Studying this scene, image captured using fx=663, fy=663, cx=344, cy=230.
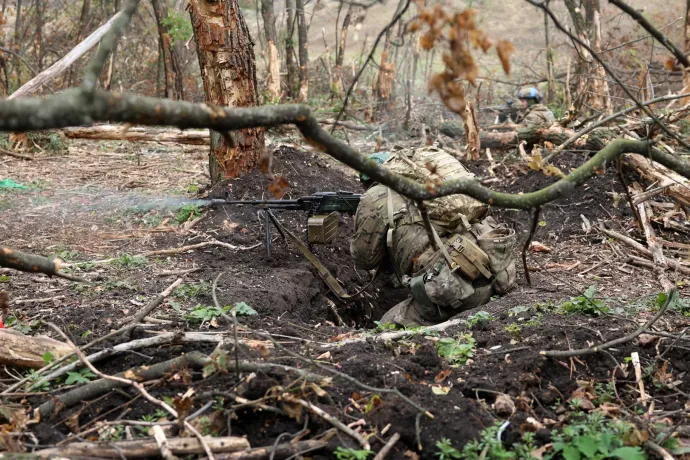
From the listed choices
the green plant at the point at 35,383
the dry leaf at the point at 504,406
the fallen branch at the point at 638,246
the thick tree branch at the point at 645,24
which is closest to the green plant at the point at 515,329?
the dry leaf at the point at 504,406

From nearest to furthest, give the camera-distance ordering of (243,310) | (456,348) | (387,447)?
(387,447) → (456,348) → (243,310)

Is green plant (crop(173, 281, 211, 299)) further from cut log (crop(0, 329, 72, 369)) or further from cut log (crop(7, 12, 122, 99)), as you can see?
cut log (crop(7, 12, 122, 99))

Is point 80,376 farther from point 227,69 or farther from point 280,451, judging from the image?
point 227,69

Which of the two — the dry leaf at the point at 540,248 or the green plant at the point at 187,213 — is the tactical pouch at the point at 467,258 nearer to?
the dry leaf at the point at 540,248

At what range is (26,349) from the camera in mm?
3539

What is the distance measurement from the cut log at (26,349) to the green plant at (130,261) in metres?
2.11

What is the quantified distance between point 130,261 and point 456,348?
10.6 ft

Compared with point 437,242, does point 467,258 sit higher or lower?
lower

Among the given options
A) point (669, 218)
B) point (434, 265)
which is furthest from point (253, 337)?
point (669, 218)

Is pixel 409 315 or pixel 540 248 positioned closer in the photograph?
pixel 409 315

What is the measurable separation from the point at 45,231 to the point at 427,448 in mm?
5318

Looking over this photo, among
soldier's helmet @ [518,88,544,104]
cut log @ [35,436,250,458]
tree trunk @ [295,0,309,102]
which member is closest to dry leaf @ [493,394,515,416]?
cut log @ [35,436,250,458]

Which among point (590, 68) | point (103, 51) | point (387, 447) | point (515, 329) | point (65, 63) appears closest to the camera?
point (103, 51)

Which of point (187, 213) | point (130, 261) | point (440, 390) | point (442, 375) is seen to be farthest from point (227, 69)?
point (440, 390)
